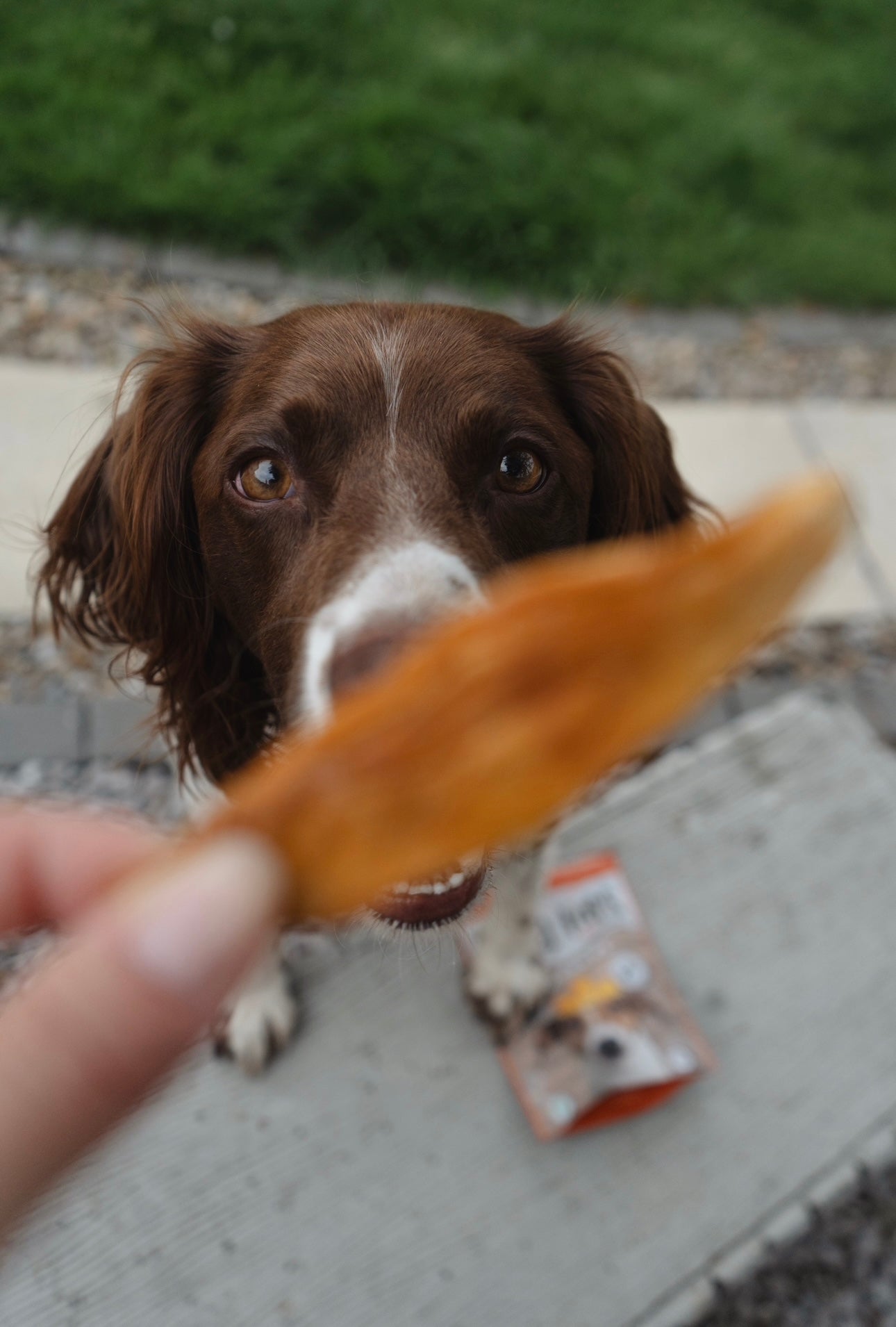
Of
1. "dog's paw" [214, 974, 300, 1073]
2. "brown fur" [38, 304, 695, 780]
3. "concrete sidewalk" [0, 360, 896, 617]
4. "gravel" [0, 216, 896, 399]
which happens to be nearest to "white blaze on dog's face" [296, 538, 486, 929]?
"brown fur" [38, 304, 695, 780]

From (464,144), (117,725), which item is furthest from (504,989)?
(464,144)

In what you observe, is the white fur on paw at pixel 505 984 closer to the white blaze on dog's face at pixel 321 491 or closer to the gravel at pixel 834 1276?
the gravel at pixel 834 1276

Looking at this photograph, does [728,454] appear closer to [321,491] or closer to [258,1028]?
[321,491]

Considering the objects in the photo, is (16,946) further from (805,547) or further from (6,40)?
(6,40)

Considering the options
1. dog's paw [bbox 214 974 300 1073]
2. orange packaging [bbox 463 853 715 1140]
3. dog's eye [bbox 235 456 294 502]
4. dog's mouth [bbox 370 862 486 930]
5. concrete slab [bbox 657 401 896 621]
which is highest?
dog's eye [bbox 235 456 294 502]

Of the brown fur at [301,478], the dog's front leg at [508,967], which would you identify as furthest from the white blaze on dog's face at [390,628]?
the dog's front leg at [508,967]

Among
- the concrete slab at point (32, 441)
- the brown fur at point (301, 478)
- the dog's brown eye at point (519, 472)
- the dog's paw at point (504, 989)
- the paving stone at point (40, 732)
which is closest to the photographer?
the brown fur at point (301, 478)

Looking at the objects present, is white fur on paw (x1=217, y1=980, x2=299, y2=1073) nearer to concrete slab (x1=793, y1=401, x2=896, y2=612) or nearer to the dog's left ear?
the dog's left ear

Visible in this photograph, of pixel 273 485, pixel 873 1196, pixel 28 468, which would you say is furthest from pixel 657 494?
pixel 28 468
